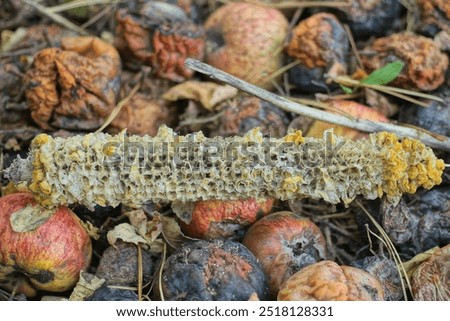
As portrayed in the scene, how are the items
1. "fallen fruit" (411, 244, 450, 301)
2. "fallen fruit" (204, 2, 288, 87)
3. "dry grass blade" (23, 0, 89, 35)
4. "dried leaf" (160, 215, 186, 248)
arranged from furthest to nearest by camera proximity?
"dry grass blade" (23, 0, 89, 35), "fallen fruit" (204, 2, 288, 87), "dried leaf" (160, 215, 186, 248), "fallen fruit" (411, 244, 450, 301)

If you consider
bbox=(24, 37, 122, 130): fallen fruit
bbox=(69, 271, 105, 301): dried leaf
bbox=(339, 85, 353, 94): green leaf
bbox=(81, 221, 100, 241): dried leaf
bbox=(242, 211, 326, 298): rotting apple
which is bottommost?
bbox=(69, 271, 105, 301): dried leaf

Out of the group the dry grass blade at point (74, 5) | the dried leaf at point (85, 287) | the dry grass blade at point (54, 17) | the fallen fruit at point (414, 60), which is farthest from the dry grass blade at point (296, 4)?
the dried leaf at point (85, 287)

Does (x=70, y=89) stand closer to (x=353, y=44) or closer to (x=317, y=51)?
(x=317, y=51)

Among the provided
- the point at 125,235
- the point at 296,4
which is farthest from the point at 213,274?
the point at 296,4

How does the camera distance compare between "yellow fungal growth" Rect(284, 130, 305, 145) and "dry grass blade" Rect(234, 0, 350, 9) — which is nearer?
"yellow fungal growth" Rect(284, 130, 305, 145)

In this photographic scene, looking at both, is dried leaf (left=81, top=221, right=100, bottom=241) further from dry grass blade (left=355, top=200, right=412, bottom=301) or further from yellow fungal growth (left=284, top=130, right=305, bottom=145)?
dry grass blade (left=355, top=200, right=412, bottom=301)

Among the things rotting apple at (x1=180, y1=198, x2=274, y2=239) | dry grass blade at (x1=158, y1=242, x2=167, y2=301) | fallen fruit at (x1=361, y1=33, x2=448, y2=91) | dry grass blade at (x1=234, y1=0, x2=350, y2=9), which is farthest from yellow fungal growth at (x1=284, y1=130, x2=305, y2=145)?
dry grass blade at (x1=234, y1=0, x2=350, y2=9)

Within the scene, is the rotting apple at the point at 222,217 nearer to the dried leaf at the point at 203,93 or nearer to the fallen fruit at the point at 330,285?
the fallen fruit at the point at 330,285
